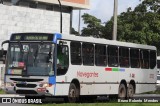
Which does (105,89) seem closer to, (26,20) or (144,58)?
(144,58)

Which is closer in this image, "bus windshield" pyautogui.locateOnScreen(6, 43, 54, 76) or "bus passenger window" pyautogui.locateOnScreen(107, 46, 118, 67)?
"bus windshield" pyautogui.locateOnScreen(6, 43, 54, 76)

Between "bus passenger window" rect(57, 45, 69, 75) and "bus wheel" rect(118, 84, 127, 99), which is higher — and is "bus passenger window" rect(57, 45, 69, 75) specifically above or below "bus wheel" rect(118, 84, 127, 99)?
above

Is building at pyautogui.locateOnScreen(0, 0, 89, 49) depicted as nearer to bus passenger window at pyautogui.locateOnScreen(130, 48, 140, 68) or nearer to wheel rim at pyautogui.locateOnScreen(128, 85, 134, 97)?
bus passenger window at pyautogui.locateOnScreen(130, 48, 140, 68)

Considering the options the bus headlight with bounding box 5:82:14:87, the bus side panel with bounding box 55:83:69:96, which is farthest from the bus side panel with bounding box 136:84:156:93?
the bus headlight with bounding box 5:82:14:87

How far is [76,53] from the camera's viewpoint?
75.8 ft

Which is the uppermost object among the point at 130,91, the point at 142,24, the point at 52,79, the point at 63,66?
the point at 142,24

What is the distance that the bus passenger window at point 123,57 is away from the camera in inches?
1058

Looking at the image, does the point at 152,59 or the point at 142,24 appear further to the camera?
the point at 142,24

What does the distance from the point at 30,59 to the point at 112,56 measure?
5584 millimetres

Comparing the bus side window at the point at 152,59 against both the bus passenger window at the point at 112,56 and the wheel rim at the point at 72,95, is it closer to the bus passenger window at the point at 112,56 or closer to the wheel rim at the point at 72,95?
the bus passenger window at the point at 112,56

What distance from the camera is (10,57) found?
880 inches

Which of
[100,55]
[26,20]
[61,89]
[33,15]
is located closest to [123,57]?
[100,55]

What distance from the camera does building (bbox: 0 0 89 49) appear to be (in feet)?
199

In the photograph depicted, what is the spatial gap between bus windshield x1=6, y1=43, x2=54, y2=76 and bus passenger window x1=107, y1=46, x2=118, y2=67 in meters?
4.82
